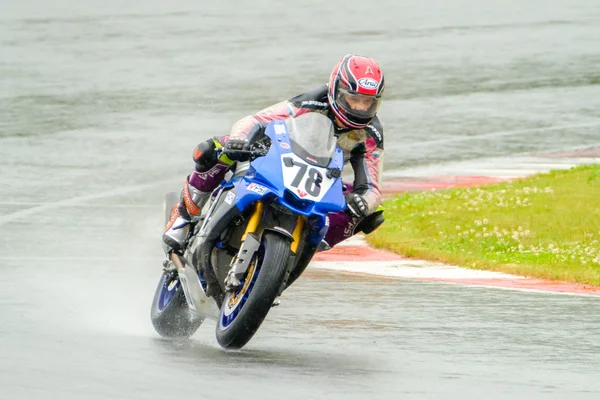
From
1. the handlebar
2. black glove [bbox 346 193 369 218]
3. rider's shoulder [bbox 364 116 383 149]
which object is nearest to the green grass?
rider's shoulder [bbox 364 116 383 149]

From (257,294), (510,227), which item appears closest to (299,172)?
(257,294)

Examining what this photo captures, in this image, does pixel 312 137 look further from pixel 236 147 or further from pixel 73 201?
pixel 73 201

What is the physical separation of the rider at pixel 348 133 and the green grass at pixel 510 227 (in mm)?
3992

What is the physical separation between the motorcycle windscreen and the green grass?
4.53 metres

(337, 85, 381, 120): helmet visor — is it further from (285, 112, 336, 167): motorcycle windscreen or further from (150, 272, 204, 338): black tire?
(150, 272, 204, 338): black tire

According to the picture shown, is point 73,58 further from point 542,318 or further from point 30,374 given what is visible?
point 30,374

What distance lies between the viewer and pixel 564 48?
30922 mm

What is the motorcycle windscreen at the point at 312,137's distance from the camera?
8.86 m

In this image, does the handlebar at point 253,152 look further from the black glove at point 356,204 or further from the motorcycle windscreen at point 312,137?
the black glove at point 356,204

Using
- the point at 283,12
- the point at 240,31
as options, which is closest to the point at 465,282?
the point at 240,31

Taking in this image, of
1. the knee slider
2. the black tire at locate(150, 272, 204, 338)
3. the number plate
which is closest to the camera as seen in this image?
the number plate

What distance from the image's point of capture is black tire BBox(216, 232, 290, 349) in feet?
27.3

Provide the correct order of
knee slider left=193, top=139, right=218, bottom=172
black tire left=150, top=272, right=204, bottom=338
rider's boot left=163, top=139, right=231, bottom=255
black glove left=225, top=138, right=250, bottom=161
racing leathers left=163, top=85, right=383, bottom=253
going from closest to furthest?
black glove left=225, top=138, right=250, bottom=161
racing leathers left=163, top=85, right=383, bottom=253
knee slider left=193, top=139, right=218, bottom=172
rider's boot left=163, top=139, right=231, bottom=255
black tire left=150, top=272, right=204, bottom=338

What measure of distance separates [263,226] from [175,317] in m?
1.52
